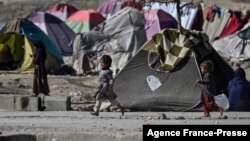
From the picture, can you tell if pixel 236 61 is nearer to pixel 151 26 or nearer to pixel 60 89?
pixel 151 26

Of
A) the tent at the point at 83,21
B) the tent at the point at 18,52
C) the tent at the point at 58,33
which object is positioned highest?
the tent at the point at 83,21

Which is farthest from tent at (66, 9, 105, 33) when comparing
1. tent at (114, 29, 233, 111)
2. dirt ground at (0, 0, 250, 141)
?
tent at (114, 29, 233, 111)

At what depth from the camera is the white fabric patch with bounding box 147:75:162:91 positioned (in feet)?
50.5

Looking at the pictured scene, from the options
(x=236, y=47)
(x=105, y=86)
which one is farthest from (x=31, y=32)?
(x=105, y=86)

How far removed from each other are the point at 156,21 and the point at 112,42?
17.5 feet

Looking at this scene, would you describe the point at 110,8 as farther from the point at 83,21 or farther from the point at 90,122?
the point at 90,122

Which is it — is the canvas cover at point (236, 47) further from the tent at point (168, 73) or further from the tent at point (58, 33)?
the tent at point (168, 73)

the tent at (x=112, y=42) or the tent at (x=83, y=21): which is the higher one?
the tent at (x=83, y=21)

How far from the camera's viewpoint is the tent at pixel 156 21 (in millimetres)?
29266

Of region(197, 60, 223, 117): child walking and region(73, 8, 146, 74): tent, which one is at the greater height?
region(73, 8, 146, 74): tent

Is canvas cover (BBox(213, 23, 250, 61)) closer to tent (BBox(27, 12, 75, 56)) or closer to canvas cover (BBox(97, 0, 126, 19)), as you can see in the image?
tent (BBox(27, 12, 75, 56))

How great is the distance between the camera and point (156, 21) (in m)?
29.8

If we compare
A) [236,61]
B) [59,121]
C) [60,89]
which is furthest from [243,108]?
[236,61]

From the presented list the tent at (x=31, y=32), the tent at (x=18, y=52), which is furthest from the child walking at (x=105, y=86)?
the tent at (x=31, y=32)
